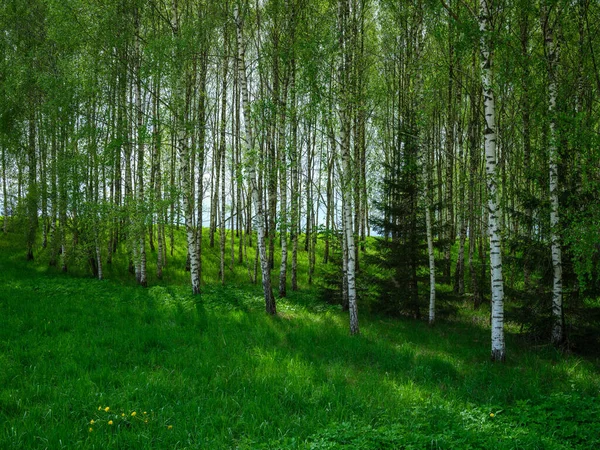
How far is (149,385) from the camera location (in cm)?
591

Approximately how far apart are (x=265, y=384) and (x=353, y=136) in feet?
35.0

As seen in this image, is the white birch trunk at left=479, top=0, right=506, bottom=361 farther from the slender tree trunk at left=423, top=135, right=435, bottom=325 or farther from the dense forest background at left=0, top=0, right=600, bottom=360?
the slender tree trunk at left=423, top=135, right=435, bottom=325

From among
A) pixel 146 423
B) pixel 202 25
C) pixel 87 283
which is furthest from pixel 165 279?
pixel 146 423

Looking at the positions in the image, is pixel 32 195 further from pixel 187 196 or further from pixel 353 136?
pixel 353 136

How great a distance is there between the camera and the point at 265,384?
20.6ft

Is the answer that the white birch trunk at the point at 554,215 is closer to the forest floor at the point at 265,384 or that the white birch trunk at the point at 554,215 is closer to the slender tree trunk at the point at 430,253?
the forest floor at the point at 265,384

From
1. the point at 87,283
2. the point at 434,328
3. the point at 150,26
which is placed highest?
the point at 150,26

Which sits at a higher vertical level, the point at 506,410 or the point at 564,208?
the point at 564,208

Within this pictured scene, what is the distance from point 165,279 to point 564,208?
1451 cm

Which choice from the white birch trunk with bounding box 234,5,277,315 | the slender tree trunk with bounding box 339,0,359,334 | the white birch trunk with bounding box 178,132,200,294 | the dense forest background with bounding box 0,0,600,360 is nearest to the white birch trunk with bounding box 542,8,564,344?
the dense forest background with bounding box 0,0,600,360

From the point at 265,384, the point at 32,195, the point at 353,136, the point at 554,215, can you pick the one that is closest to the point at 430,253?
the point at 554,215

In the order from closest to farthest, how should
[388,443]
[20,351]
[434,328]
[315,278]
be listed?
[388,443] < [20,351] < [434,328] < [315,278]

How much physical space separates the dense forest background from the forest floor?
4.44 ft

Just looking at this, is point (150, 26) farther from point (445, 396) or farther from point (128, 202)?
point (445, 396)
